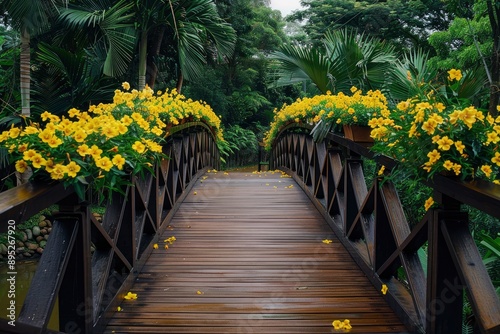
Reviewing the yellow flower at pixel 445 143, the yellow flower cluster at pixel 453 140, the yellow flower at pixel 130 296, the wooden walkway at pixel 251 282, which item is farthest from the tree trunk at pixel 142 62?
the yellow flower at pixel 445 143

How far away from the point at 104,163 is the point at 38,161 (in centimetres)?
24

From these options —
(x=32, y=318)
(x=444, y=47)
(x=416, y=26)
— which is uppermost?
(x=416, y=26)

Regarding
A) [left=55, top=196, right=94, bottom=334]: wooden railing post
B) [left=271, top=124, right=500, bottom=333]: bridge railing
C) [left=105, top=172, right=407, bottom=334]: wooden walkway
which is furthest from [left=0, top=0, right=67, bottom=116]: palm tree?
[left=55, top=196, right=94, bottom=334]: wooden railing post

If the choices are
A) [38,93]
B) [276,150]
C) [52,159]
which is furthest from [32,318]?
[276,150]

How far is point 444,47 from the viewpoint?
9594 millimetres

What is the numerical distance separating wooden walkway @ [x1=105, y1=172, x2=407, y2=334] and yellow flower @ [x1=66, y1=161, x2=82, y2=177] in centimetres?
97

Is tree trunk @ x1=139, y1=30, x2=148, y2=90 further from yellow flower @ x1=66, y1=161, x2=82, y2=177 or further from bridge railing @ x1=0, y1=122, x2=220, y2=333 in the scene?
yellow flower @ x1=66, y1=161, x2=82, y2=177

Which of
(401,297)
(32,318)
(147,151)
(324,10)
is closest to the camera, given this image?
(32,318)

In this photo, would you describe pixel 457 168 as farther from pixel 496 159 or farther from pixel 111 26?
pixel 111 26

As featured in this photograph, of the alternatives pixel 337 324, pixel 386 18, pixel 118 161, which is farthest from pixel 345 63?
pixel 386 18

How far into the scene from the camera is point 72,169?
1690mm

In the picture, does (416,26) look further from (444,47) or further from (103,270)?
(103,270)

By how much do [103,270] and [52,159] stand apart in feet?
2.68

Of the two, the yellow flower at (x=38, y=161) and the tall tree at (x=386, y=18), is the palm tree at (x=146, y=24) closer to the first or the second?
the tall tree at (x=386, y=18)
